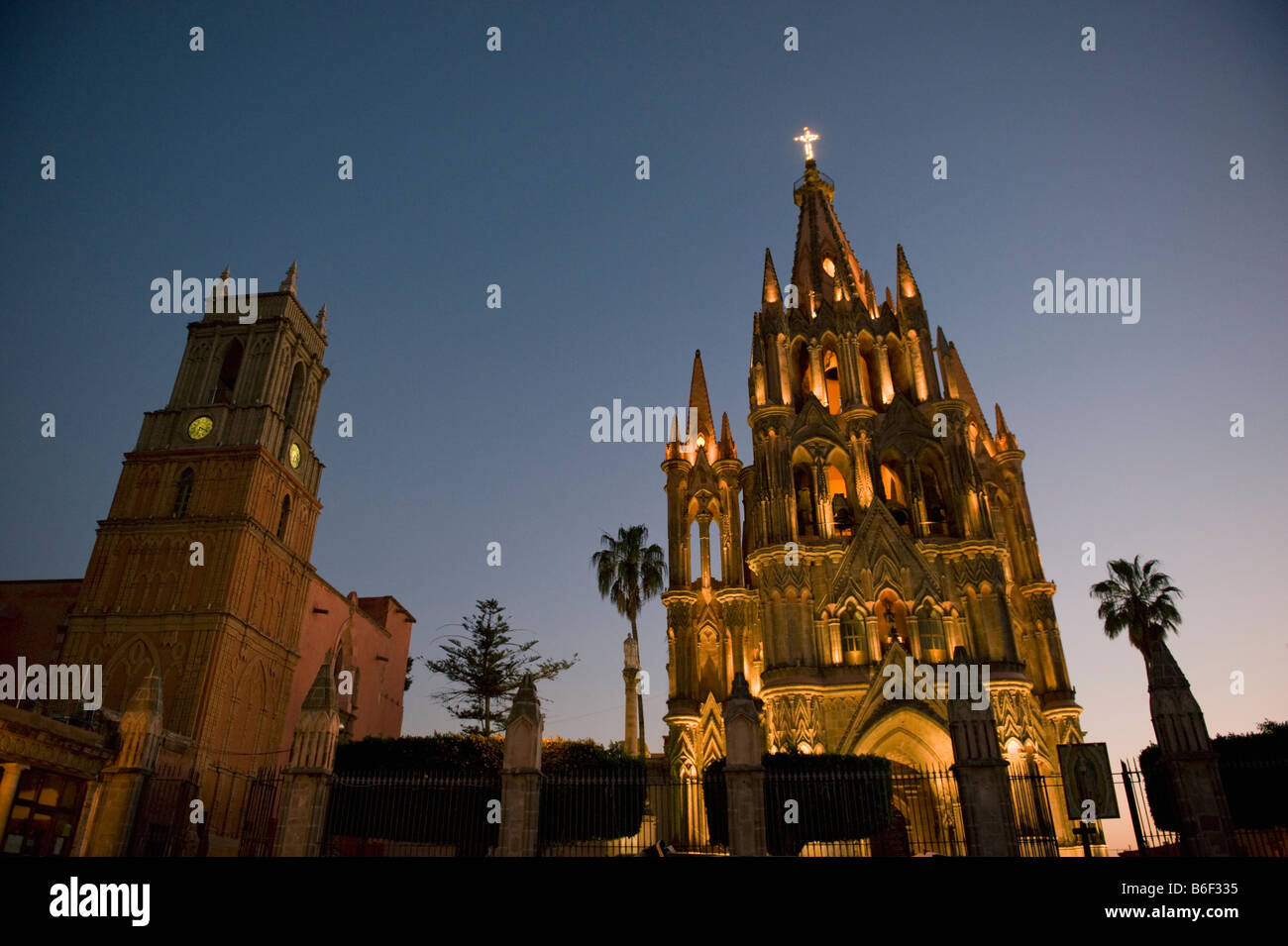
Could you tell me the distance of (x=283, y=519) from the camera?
38.2 meters

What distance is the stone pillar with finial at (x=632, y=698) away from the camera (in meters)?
35.2

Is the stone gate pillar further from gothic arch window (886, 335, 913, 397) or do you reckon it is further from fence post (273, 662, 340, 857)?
gothic arch window (886, 335, 913, 397)

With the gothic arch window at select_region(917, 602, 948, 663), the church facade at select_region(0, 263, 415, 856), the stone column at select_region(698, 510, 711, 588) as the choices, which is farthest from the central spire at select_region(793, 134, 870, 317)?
the church facade at select_region(0, 263, 415, 856)

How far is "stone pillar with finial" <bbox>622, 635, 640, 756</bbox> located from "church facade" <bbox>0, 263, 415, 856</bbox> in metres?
12.4

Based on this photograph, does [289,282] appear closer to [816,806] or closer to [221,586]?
[221,586]

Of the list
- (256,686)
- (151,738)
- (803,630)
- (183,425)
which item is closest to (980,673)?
(803,630)

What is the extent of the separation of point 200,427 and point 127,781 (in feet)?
82.0

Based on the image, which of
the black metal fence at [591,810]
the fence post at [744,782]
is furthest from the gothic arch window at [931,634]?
the fence post at [744,782]

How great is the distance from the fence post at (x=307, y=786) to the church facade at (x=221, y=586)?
8676mm

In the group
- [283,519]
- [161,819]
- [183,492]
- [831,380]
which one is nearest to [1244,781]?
[831,380]
